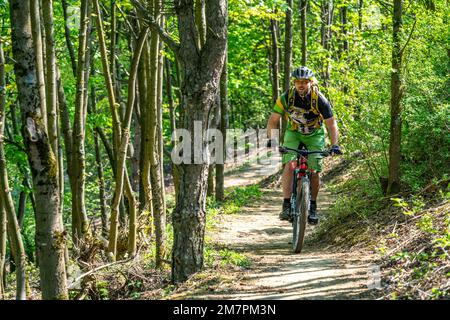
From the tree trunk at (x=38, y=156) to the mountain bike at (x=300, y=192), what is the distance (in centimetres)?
398

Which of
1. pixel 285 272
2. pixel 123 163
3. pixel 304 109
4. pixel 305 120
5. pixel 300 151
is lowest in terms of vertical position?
pixel 285 272

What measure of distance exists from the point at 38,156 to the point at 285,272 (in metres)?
3.38

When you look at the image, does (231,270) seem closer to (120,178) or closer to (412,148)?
(120,178)

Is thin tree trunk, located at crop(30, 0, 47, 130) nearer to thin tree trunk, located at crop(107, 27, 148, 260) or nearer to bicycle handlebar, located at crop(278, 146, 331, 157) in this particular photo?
thin tree trunk, located at crop(107, 27, 148, 260)

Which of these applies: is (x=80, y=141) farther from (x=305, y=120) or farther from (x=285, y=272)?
(x=285, y=272)

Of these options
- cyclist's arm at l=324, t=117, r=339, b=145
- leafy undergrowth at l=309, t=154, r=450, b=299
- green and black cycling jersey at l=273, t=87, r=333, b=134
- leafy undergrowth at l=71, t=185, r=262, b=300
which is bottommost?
leafy undergrowth at l=71, t=185, r=262, b=300

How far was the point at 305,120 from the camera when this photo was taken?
8.26 meters

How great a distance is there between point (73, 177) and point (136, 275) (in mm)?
2662

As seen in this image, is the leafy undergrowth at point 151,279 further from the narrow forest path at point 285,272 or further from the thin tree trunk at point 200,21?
the thin tree trunk at point 200,21

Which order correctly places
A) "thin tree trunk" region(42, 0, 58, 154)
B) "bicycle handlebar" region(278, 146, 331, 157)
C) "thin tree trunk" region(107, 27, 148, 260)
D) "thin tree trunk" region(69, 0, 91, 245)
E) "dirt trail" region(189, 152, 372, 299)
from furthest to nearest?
"thin tree trunk" region(69, 0, 91, 245), "thin tree trunk" region(107, 27, 148, 260), "bicycle handlebar" region(278, 146, 331, 157), "thin tree trunk" region(42, 0, 58, 154), "dirt trail" region(189, 152, 372, 299)

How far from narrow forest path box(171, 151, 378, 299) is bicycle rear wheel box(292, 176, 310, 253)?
8.7 inches

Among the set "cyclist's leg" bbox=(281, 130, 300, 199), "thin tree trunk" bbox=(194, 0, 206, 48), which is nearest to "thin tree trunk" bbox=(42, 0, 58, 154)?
"thin tree trunk" bbox=(194, 0, 206, 48)

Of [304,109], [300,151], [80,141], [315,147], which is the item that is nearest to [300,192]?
[300,151]

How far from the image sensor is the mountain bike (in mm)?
Answer: 8141
